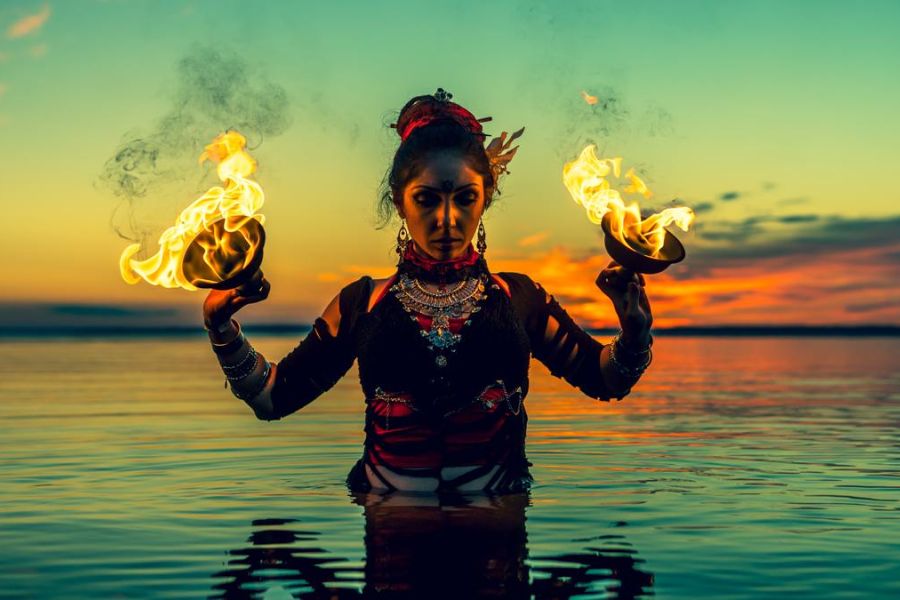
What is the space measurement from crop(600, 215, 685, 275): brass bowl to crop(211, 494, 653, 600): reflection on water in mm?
1619

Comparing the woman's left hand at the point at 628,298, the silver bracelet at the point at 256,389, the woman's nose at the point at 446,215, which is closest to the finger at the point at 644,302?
the woman's left hand at the point at 628,298

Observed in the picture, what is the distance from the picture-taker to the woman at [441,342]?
8.10 m

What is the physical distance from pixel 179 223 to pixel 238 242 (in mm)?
490

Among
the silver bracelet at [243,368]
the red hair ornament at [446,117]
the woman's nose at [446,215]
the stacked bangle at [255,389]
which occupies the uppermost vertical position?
the red hair ornament at [446,117]

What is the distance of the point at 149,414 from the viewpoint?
20.5 meters

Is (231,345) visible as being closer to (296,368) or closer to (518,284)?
(296,368)

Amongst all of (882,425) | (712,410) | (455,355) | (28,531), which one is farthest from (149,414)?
(455,355)

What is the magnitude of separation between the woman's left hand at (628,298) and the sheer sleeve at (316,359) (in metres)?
1.59

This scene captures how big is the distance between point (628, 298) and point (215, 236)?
8.08 feet

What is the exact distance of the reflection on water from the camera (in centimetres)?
643

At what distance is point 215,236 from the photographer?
25.4ft

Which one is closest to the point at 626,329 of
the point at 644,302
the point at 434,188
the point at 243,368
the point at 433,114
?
the point at 644,302

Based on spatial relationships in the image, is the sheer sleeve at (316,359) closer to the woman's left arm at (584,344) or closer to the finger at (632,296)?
the woman's left arm at (584,344)

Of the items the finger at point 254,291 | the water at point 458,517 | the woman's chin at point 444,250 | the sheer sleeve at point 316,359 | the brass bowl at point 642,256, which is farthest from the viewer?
the sheer sleeve at point 316,359
